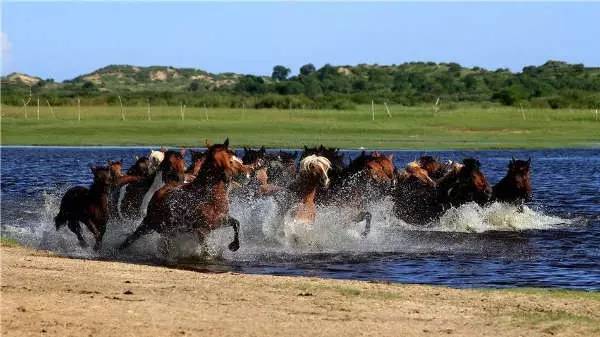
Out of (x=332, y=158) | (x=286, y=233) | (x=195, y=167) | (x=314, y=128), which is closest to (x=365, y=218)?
(x=286, y=233)

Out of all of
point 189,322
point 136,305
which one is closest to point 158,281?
point 136,305

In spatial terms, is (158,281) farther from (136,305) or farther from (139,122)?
(139,122)

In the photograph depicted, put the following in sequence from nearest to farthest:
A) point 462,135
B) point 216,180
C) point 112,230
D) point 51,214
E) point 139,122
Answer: point 216,180 → point 112,230 → point 51,214 → point 462,135 → point 139,122

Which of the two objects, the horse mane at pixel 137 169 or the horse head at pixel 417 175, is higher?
the horse mane at pixel 137 169

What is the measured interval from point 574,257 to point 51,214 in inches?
335

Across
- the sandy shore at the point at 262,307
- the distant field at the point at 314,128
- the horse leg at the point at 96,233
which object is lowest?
the distant field at the point at 314,128

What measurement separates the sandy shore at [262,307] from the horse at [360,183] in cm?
511

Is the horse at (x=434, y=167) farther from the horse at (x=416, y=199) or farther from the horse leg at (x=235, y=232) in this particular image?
the horse leg at (x=235, y=232)

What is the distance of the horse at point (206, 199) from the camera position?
15.0 metres

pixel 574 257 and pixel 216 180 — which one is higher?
pixel 216 180

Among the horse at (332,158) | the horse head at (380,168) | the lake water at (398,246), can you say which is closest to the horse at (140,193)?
the lake water at (398,246)

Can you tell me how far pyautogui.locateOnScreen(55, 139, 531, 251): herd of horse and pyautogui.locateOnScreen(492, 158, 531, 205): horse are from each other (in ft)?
0.06

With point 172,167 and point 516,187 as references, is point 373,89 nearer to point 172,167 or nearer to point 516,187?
point 516,187

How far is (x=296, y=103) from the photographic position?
245 ft
